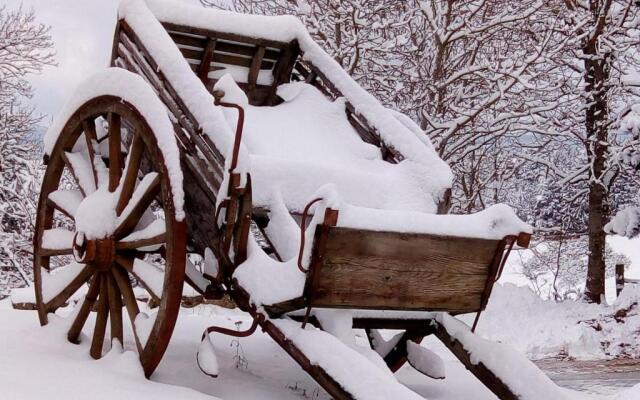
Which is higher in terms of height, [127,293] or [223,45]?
[223,45]

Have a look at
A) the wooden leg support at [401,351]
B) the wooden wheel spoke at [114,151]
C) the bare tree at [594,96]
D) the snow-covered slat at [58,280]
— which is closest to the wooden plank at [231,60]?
the wooden wheel spoke at [114,151]

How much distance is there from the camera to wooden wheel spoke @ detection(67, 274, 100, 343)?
3953 mm

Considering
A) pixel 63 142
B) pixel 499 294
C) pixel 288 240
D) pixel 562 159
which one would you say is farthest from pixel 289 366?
pixel 562 159

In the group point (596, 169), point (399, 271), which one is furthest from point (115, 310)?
point (596, 169)

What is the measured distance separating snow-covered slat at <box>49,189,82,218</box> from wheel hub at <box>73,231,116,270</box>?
0.50 metres

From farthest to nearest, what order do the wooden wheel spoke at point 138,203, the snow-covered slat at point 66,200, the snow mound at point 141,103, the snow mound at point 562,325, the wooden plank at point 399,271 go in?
the snow mound at point 562,325, the snow-covered slat at point 66,200, the wooden wheel spoke at point 138,203, the snow mound at point 141,103, the wooden plank at point 399,271

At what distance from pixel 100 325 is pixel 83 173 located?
92cm

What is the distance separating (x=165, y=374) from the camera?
3.63 m

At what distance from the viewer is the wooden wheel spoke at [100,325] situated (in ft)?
12.4

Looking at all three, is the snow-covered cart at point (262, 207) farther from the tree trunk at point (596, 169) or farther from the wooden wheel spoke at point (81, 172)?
the tree trunk at point (596, 169)

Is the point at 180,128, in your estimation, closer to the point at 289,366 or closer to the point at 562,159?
the point at 289,366

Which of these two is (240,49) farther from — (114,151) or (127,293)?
(127,293)

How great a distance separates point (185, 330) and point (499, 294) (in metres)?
5.82

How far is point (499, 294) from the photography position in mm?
9883
